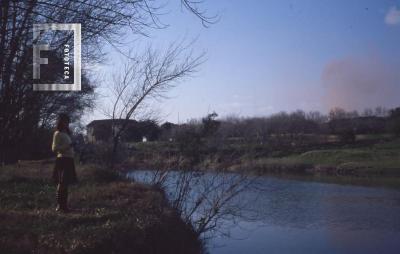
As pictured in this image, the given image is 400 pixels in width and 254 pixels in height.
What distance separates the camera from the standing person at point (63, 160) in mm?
10318

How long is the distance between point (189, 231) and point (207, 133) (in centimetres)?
395

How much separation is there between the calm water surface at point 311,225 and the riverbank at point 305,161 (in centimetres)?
87

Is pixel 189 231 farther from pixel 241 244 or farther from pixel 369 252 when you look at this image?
pixel 369 252

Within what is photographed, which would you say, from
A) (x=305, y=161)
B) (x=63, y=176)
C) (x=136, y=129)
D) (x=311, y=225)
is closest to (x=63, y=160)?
(x=63, y=176)

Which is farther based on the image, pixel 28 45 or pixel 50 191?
pixel 50 191

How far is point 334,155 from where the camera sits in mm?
55281

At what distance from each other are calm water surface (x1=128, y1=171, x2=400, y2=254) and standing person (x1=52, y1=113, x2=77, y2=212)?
536cm

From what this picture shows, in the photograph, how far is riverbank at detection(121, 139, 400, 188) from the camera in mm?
14755

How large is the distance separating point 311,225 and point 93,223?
12231 millimetres

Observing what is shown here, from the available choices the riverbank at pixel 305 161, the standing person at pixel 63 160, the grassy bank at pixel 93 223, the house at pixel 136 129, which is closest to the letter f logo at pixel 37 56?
the standing person at pixel 63 160

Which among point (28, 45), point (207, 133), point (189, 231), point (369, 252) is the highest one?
point (28, 45)

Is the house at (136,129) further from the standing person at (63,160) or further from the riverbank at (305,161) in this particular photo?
the standing person at (63,160)

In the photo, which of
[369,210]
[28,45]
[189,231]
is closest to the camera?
[28,45]

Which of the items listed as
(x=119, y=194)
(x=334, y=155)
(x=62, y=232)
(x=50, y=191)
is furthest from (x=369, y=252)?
(x=334, y=155)
